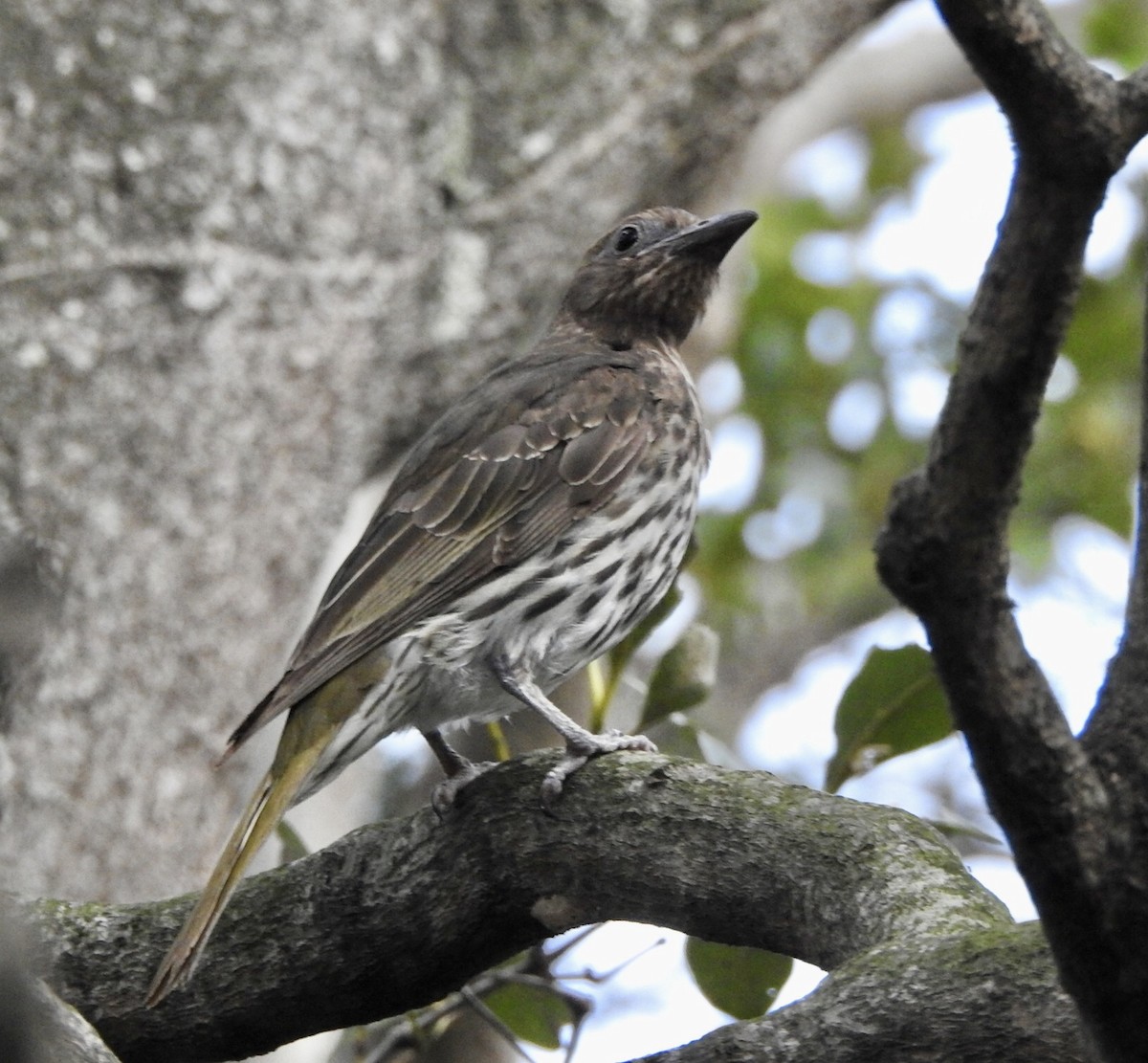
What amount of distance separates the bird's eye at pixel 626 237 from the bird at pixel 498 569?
0.53 meters

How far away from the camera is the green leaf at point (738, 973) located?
343 centimetres

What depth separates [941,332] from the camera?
26.6 feet

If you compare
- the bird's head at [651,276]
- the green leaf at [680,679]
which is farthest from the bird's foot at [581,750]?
the bird's head at [651,276]

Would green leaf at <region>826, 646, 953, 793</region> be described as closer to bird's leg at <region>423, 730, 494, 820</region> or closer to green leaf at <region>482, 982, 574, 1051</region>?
bird's leg at <region>423, 730, 494, 820</region>

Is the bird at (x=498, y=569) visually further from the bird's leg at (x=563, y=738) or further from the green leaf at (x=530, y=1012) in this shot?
the green leaf at (x=530, y=1012)

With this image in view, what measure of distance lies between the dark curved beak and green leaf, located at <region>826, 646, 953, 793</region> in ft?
5.77

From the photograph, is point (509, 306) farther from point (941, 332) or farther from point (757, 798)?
point (941, 332)

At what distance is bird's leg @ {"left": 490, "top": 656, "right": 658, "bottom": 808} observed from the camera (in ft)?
9.98

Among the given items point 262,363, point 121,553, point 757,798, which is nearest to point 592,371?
point 262,363

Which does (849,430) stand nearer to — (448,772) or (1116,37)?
(1116,37)

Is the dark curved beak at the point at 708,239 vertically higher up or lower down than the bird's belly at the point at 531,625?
higher up

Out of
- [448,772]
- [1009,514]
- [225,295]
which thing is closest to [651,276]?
[225,295]

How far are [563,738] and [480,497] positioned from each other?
0.77 meters

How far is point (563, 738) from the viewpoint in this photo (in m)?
3.59
